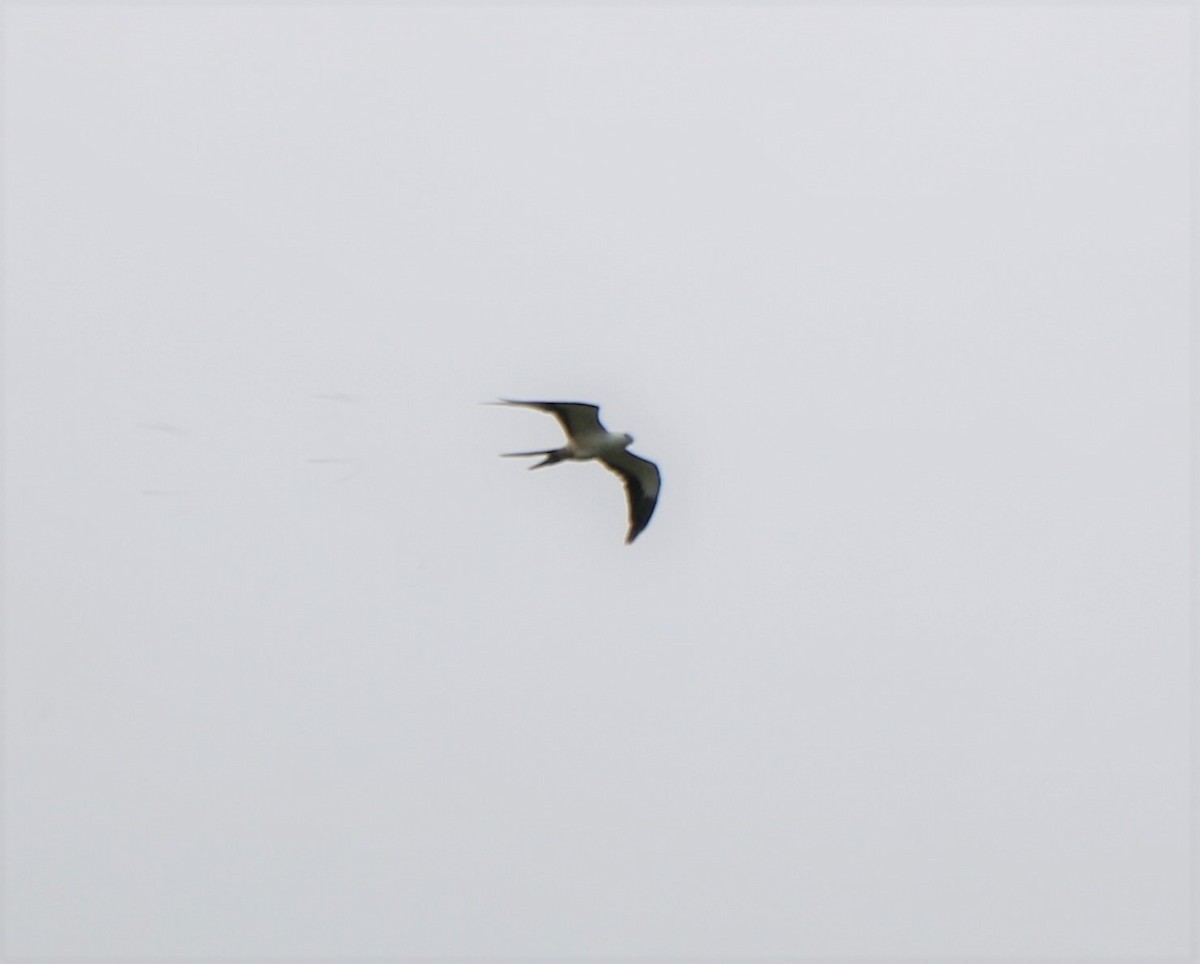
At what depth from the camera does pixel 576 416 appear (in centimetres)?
2236

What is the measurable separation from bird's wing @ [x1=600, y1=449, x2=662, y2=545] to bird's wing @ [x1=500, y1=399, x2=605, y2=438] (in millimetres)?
1109

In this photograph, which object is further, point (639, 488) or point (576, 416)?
point (639, 488)

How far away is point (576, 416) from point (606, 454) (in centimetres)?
106

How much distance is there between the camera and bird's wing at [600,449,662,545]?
23.8 meters

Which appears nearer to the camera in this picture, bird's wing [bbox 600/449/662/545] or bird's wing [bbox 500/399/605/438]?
bird's wing [bbox 500/399/605/438]

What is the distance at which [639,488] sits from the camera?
24.1 m

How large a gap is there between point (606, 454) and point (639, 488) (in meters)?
1.05

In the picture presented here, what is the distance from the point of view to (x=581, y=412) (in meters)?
22.3

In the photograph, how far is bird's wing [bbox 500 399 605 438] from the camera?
22.0 metres

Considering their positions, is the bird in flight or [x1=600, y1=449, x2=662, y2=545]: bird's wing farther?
[x1=600, y1=449, x2=662, y2=545]: bird's wing

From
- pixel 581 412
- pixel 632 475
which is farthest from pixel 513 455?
pixel 632 475

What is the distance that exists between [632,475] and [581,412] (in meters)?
1.92

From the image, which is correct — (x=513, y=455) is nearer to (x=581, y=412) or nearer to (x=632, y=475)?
(x=581, y=412)

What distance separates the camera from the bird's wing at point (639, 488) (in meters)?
23.8
